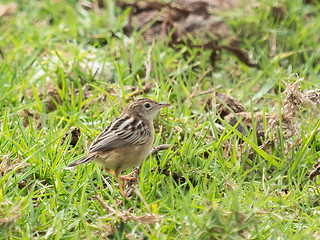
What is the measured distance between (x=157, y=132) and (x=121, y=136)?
1.11m

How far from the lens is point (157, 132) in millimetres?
6449

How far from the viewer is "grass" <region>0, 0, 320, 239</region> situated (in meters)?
4.64

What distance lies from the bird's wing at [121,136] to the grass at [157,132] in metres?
0.33

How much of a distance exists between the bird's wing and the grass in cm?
33

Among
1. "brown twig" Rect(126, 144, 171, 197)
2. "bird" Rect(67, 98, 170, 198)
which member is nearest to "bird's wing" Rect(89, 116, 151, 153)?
"bird" Rect(67, 98, 170, 198)

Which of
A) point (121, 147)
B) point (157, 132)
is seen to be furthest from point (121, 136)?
point (157, 132)

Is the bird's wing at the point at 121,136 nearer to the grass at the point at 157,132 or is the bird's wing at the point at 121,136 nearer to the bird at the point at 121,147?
the bird at the point at 121,147

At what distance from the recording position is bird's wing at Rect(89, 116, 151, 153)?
5281mm

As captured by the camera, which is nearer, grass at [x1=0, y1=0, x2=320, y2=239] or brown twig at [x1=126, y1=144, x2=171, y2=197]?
grass at [x1=0, y1=0, x2=320, y2=239]

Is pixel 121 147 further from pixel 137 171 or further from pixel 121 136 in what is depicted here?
pixel 137 171

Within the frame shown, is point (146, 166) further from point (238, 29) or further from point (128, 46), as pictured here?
point (238, 29)

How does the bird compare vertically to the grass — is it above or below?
above

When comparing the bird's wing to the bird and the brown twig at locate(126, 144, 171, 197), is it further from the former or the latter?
the brown twig at locate(126, 144, 171, 197)

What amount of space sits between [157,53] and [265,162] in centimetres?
290
